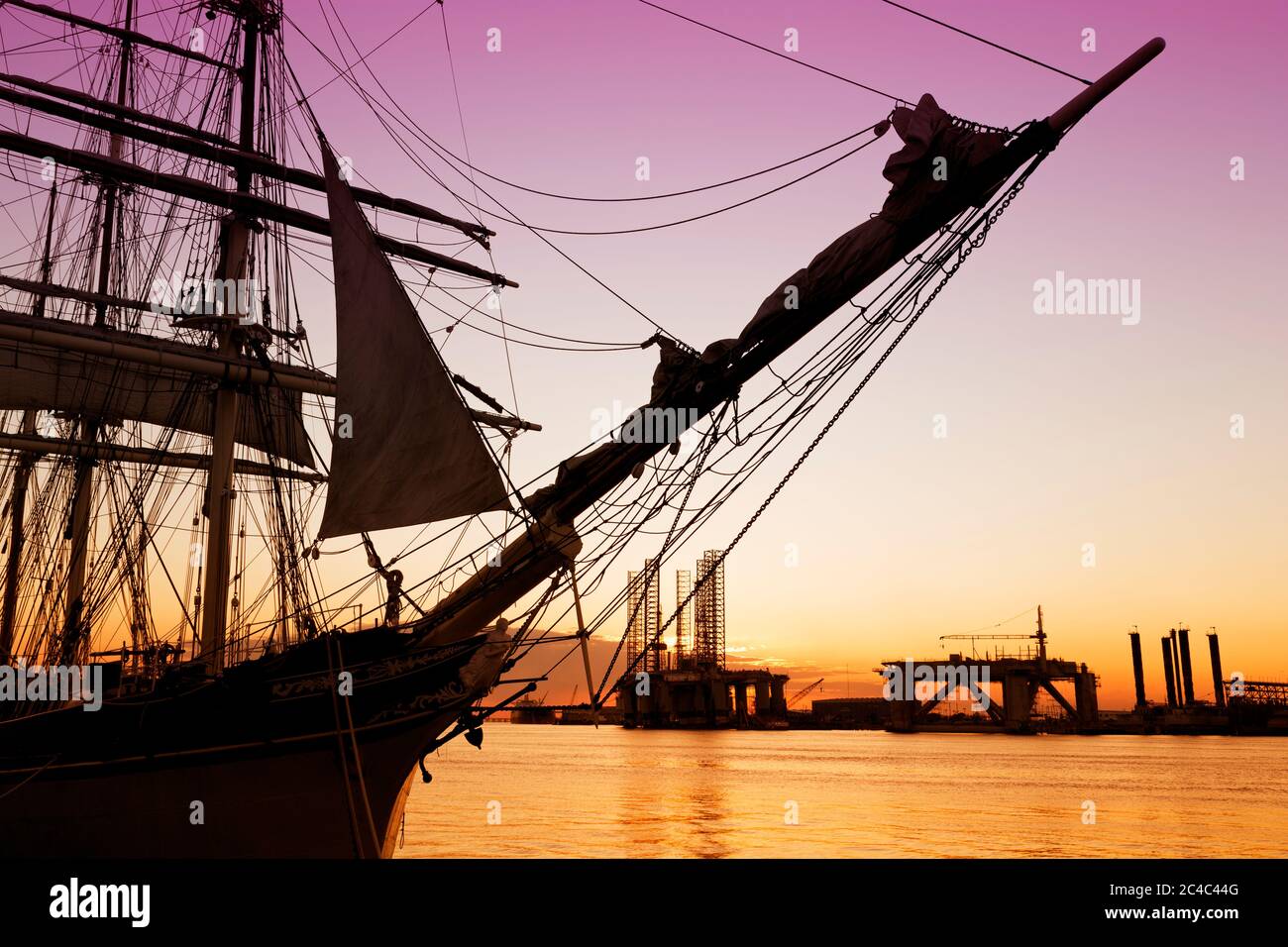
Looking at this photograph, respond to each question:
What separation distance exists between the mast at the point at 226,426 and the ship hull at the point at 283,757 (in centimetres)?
299

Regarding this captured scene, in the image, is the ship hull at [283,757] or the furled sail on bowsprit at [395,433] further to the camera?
the ship hull at [283,757]

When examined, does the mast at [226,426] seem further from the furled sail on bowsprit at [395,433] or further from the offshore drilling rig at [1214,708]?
the offshore drilling rig at [1214,708]

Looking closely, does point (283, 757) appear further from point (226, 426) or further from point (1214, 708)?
point (1214, 708)

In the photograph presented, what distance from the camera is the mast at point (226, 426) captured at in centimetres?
2448

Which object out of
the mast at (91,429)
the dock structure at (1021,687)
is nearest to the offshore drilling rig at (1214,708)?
the dock structure at (1021,687)

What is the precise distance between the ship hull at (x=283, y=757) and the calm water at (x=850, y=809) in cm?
1344

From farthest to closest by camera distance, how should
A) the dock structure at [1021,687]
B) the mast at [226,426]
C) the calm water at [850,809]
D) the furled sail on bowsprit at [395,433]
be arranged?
1. the dock structure at [1021,687]
2. the calm water at [850,809]
3. the mast at [226,426]
4. the furled sail on bowsprit at [395,433]

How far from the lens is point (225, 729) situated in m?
17.7

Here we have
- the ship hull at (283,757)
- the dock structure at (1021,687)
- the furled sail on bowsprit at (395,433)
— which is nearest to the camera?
the furled sail on bowsprit at (395,433)

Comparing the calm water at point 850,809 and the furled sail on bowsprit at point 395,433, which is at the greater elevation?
the furled sail on bowsprit at point 395,433

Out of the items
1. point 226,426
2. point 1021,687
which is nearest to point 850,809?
point 226,426
